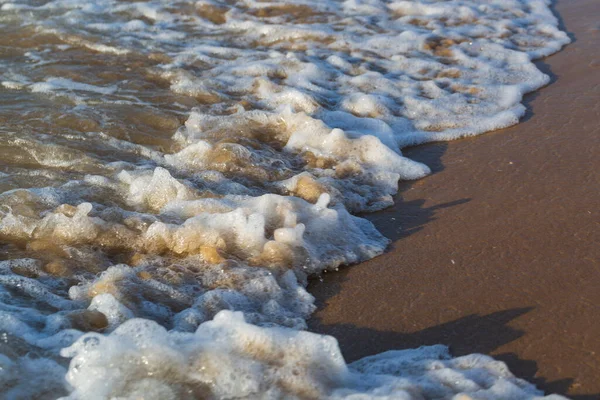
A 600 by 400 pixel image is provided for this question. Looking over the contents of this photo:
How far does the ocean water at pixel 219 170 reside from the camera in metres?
2.26

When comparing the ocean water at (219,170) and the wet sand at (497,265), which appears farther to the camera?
the wet sand at (497,265)

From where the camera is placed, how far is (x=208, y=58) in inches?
219

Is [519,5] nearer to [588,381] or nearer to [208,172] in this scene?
[208,172]

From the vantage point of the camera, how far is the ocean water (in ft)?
7.41

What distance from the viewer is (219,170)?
3.82 m

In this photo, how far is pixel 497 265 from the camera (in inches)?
116

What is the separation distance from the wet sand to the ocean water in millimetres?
118

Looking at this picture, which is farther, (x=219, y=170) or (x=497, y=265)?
(x=219, y=170)

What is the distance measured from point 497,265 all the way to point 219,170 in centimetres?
156

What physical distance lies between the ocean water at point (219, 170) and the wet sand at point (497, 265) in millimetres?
118

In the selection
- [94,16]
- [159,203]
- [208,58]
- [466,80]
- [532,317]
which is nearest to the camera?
[532,317]

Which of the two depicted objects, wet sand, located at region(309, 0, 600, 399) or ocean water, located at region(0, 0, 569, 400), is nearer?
ocean water, located at region(0, 0, 569, 400)

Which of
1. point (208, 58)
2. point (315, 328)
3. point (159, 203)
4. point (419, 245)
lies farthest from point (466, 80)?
point (315, 328)

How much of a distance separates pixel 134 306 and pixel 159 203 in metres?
0.86
